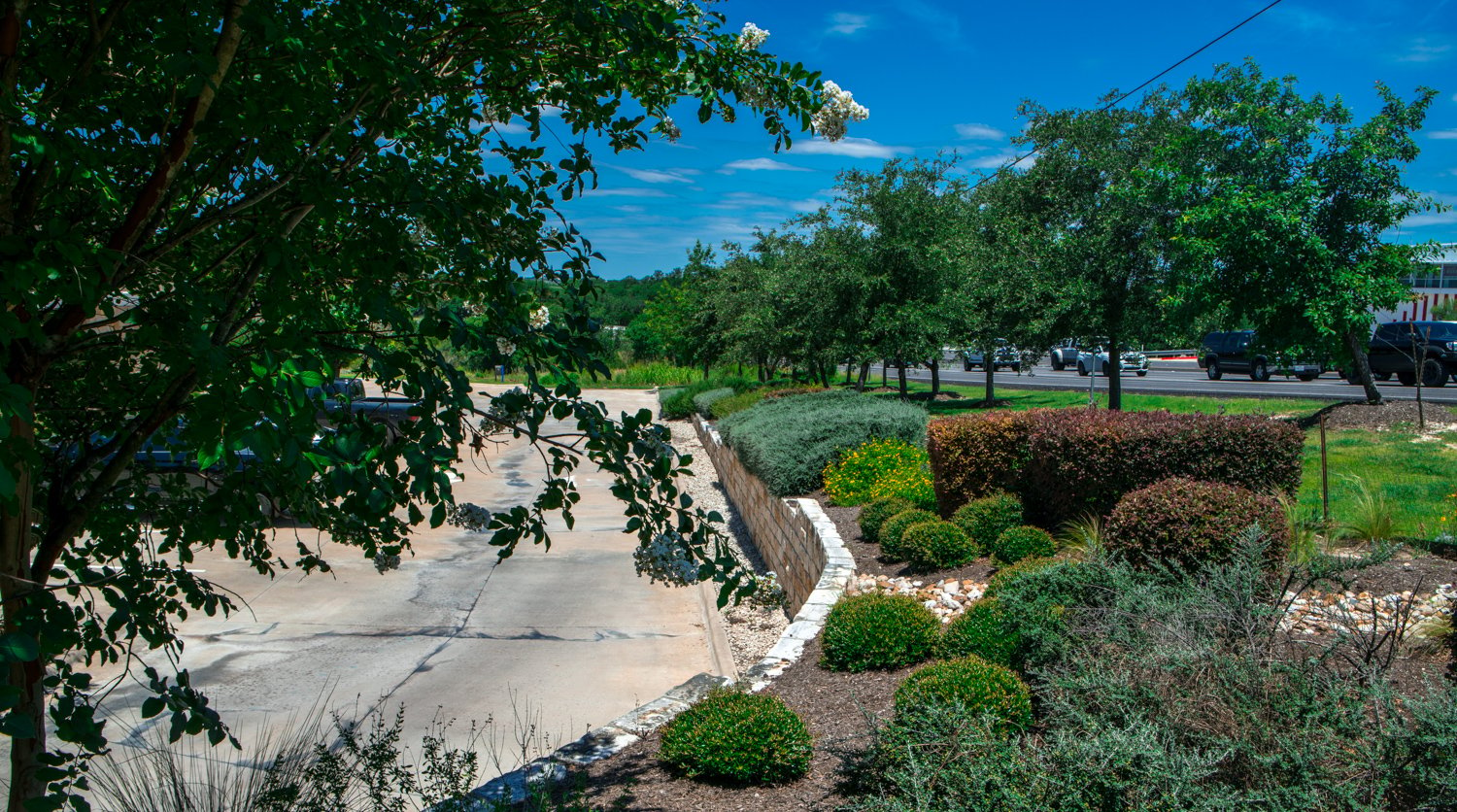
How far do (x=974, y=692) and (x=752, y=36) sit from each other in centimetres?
304

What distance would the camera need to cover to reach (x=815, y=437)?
11.7 meters

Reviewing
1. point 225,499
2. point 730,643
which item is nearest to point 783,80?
point 225,499

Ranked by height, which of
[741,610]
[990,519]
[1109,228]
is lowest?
[741,610]

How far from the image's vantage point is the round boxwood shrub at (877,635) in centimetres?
575

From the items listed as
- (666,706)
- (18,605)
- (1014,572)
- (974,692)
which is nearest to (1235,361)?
(1014,572)

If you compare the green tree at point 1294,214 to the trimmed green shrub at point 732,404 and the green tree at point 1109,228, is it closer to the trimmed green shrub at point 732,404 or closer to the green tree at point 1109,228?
the green tree at point 1109,228

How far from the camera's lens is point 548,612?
929cm

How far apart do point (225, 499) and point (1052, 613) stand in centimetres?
423

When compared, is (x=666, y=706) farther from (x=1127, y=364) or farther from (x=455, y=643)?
(x=1127, y=364)

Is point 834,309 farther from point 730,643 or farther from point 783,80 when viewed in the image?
point 783,80

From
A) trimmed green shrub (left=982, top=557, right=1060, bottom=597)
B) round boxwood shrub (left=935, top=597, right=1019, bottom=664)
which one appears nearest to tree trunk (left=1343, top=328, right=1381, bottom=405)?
trimmed green shrub (left=982, top=557, right=1060, bottom=597)

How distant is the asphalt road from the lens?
930 inches

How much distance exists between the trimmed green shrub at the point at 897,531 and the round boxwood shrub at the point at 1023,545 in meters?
0.87

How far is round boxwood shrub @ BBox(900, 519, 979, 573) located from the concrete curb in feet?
1.77
